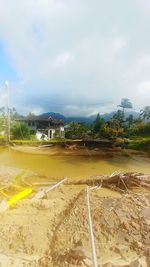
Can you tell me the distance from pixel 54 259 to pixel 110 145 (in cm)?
3279

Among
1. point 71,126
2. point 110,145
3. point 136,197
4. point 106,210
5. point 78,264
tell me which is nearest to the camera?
point 78,264

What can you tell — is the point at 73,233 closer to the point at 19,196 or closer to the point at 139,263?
the point at 139,263

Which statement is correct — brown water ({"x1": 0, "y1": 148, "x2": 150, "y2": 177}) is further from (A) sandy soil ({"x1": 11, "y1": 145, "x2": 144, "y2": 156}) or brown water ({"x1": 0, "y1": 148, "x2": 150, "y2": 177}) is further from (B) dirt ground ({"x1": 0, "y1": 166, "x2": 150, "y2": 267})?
(B) dirt ground ({"x1": 0, "y1": 166, "x2": 150, "y2": 267})

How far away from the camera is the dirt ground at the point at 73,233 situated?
18.3 ft

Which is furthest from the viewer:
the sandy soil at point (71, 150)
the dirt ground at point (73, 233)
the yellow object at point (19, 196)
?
the sandy soil at point (71, 150)

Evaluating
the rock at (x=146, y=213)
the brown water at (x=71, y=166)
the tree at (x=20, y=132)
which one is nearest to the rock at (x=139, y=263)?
the rock at (x=146, y=213)

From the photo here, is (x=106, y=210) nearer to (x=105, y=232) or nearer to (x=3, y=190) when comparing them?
(x=105, y=232)

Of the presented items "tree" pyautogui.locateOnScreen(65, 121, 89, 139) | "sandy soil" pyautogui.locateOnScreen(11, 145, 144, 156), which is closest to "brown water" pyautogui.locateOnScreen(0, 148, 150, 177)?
"sandy soil" pyautogui.locateOnScreen(11, 145, 144, 156)

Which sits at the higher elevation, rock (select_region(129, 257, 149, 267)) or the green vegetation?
the green vegetation

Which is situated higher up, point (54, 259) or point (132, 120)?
point (132, 120)

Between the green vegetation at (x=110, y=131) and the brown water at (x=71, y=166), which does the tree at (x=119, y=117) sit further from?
the brown water at (x=71, y=166)

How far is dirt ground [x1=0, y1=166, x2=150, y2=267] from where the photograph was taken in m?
5.59

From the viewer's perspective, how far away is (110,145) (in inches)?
1497

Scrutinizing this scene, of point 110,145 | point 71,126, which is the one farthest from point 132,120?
point 110,145
